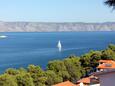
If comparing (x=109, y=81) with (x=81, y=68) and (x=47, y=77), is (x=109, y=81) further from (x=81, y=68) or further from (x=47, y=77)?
(x=81, y=68)

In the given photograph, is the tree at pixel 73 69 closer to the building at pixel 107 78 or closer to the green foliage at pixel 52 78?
the green foliage at pixel 52 78

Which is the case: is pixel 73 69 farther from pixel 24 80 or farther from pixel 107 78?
pixel 107 78

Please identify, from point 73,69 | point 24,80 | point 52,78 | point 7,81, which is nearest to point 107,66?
point 7,81

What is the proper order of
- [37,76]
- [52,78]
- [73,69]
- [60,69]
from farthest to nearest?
[73,69], [60,69], [52,78], [37,76]

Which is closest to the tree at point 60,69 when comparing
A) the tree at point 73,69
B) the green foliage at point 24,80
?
the tree at point 73,69

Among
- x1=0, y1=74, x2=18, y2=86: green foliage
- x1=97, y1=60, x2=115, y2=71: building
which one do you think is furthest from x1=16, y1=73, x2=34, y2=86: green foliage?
x1=97, y1=60, x2=115, y2=71: building

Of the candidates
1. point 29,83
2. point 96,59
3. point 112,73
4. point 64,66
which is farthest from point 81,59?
point 112,73

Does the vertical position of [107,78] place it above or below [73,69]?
above

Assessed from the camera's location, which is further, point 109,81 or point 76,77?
point 76,77
